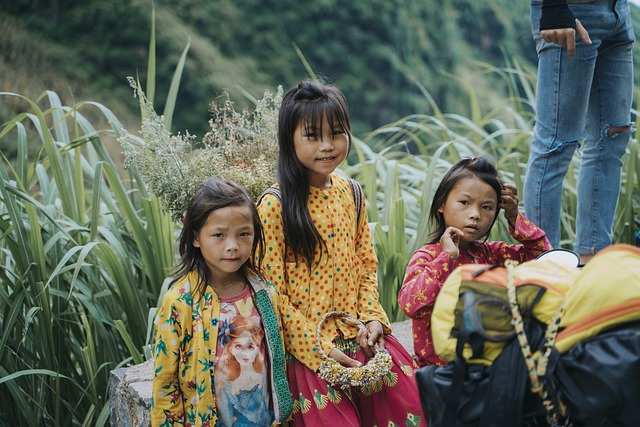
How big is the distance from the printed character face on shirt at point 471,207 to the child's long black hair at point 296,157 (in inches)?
14.4

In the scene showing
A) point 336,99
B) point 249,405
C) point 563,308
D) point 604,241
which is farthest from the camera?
point 604,241

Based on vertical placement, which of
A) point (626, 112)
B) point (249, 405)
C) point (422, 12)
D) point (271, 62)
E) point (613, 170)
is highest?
point (422, 12)

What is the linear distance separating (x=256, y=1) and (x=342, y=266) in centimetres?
1003

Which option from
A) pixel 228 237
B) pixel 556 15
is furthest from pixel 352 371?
pixel 556 15

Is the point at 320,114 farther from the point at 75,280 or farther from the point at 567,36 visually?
the point at 75,280

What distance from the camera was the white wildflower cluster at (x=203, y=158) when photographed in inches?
93.2

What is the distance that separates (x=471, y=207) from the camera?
1991mm

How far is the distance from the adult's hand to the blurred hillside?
651 centimetres

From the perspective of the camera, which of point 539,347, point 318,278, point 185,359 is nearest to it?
point 539,347

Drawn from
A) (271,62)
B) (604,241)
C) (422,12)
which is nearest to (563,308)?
(604,241)

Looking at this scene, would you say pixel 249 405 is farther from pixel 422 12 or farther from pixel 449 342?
pixel 422 12

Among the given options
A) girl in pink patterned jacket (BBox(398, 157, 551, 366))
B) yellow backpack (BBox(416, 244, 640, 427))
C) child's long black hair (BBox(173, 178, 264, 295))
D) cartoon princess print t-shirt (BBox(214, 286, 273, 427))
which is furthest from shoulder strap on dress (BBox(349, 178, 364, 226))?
yellow backpack (BBox(416, 244, 640, 427))

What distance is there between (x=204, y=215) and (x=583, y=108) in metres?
1.31

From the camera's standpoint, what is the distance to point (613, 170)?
2.60 metres
